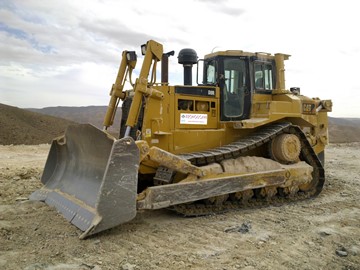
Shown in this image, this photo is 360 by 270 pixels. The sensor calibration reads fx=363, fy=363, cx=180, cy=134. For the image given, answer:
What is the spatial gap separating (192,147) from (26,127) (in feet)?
59.9

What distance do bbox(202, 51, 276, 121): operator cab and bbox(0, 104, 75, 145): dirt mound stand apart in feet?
48.8

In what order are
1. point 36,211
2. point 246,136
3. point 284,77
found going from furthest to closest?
point 284,77, point 246,136, point 36,211

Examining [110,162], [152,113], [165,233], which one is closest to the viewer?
[110,162]

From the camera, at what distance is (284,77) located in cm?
775

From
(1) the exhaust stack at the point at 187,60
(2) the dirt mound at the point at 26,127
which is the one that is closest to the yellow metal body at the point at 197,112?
(1) the exhaust stack at the point at 187,60

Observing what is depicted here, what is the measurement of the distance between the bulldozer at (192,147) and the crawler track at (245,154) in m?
0.02

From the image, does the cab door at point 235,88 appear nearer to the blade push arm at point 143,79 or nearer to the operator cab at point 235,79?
the operator cab at point 235,79

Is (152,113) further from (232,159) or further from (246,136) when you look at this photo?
(246,136)

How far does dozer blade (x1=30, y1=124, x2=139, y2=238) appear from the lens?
14.9ft

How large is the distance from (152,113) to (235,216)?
7.07 feet

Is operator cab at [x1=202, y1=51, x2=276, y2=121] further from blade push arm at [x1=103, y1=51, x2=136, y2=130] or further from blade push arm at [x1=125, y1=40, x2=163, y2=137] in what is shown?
blade push arm at [x1=103, y1=51, x2=136, y2=130]

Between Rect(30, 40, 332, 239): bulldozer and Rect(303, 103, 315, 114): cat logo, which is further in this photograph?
Rect(303, 103, 315, 114): cat logo

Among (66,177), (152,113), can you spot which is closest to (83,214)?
(66,177)

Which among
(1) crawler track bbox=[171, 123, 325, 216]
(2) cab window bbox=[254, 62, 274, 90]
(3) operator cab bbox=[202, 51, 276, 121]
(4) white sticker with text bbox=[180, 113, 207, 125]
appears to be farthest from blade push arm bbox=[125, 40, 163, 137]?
(2) cab window bbox=[254, 62, 274, 90]
